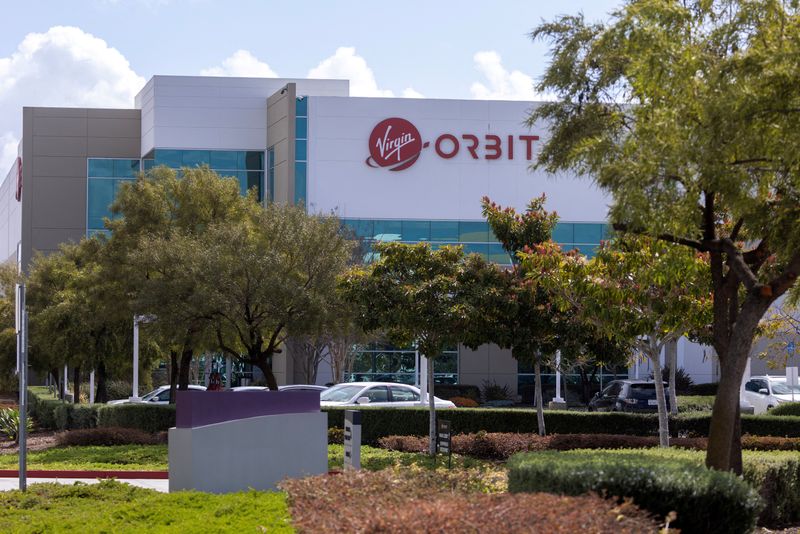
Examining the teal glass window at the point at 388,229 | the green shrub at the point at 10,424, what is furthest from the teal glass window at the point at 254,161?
the green shrub at the point at 10,424

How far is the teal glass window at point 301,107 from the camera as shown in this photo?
5191 cm

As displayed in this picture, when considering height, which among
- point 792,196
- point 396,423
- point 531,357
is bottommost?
point 396,423

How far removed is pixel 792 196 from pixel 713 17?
197cm

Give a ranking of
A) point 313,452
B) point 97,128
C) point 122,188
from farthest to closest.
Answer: point 97,128 → point 122,188 → point 313,452

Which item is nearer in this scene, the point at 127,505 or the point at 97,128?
the point at 127,505

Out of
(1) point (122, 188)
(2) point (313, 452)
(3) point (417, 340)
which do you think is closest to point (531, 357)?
(3) point (417, 340)

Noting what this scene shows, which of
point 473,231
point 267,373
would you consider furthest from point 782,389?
point 473,231

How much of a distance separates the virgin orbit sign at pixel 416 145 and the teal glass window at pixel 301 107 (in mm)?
3250

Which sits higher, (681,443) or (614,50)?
(614,50)

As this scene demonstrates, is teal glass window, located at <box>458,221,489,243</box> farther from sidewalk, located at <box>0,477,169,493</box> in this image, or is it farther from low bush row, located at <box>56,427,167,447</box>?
sidewalk, located at <box>0,477,169,493</box>

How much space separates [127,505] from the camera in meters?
11.0

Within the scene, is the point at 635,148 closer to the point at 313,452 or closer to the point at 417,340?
the point at 313,452

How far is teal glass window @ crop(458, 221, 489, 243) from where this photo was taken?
5216 centimetres

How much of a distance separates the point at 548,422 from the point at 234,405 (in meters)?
11.7
